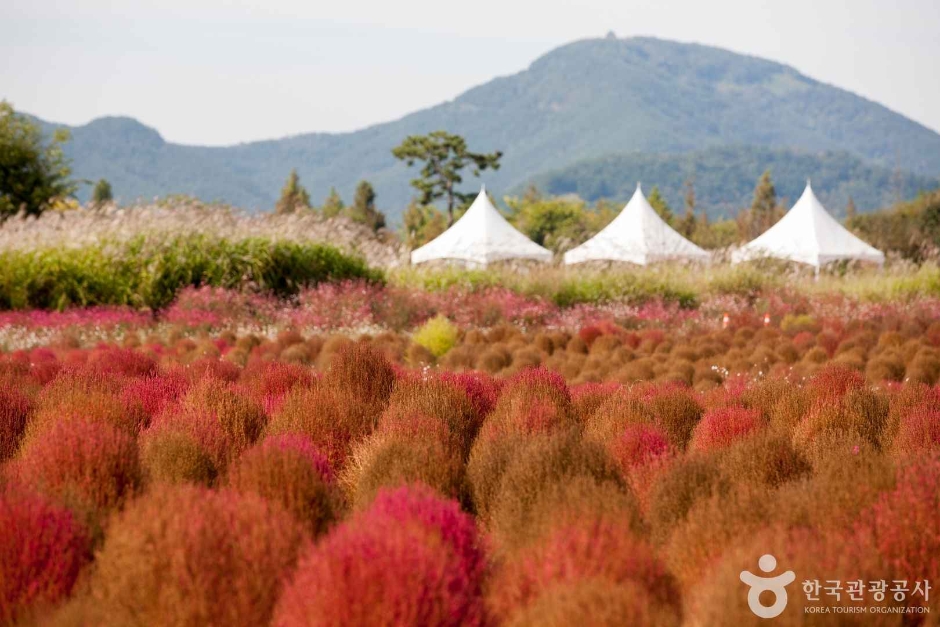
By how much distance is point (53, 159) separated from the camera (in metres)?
28.7

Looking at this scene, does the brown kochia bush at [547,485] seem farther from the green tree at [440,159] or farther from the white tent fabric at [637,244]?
the green tree at [440,159]

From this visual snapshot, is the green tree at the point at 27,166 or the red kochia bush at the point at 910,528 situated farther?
the green tree at the point at 27,166

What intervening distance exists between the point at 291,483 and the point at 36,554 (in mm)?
640

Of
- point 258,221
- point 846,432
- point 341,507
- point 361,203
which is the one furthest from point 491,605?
point 361,203

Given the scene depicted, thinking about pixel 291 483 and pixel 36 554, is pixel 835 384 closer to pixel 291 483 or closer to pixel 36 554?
pixel 291 483

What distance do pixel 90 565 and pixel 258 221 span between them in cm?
1531

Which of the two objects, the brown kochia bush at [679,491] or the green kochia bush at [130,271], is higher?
the brown kochia bush at [679,491]

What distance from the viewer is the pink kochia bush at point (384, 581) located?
181 centimetres

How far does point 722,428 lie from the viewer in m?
3.47

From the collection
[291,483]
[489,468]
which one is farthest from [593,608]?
[489,468]

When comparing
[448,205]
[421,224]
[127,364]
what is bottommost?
[421,224]

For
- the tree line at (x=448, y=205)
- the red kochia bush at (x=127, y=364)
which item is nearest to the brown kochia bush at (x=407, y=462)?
the red kochia bush at (x=127, y=364)

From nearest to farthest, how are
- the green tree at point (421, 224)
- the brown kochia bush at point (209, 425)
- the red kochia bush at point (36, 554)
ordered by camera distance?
1. the red kochia bush at point (36, 554)
2. the brown kochia bush at point (209, 425)
3. the green tree at point (421, 224)

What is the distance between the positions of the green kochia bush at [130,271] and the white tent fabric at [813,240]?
639 inches
